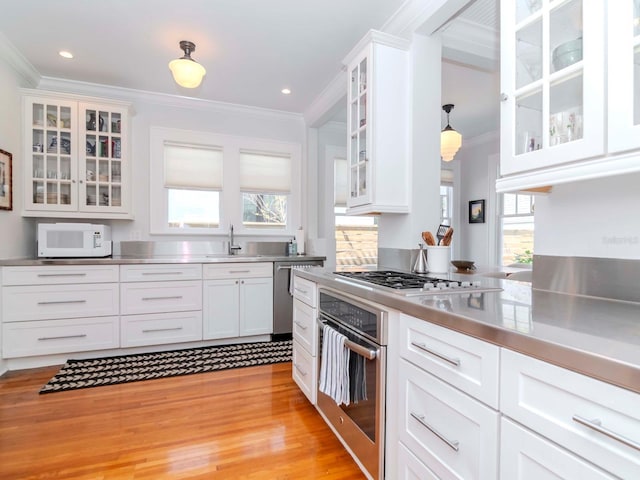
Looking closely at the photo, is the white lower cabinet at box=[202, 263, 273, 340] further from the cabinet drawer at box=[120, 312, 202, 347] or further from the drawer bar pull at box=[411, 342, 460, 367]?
the drawer bar pull at box=[411, 342, 460, 367]

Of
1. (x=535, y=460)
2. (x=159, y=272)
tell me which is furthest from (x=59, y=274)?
(x=535, y=460)

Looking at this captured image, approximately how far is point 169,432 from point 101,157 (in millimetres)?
2717

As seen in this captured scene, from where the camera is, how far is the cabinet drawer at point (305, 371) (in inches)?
81.0

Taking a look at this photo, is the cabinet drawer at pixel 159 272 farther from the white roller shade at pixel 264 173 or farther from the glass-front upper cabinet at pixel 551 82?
the glass-front upper cabinet at pixel 551 82

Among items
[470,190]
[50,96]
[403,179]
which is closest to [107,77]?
[50,96]

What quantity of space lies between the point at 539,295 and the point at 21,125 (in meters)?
4.14

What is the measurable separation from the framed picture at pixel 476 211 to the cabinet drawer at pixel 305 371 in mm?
4051

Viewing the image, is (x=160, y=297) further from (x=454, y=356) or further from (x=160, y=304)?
(x=454, y=356)

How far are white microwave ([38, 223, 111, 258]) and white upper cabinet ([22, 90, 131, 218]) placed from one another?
0.25 meters

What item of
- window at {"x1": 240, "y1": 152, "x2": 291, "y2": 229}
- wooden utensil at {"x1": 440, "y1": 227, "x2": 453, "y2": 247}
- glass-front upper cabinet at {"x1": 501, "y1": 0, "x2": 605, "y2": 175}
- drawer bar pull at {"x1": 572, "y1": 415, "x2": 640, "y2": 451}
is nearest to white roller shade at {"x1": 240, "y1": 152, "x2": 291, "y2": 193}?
window at {"x1": 240, "y1": 152, "x2": 291, "y2": 229}

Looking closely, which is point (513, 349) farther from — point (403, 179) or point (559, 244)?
point (403, 179)

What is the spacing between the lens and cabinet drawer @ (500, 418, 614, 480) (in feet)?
2.27

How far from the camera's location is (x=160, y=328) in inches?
123

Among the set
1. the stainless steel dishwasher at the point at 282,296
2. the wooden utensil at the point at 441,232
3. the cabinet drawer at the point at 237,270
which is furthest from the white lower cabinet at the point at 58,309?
the wooden utensil at the point at 441,232
